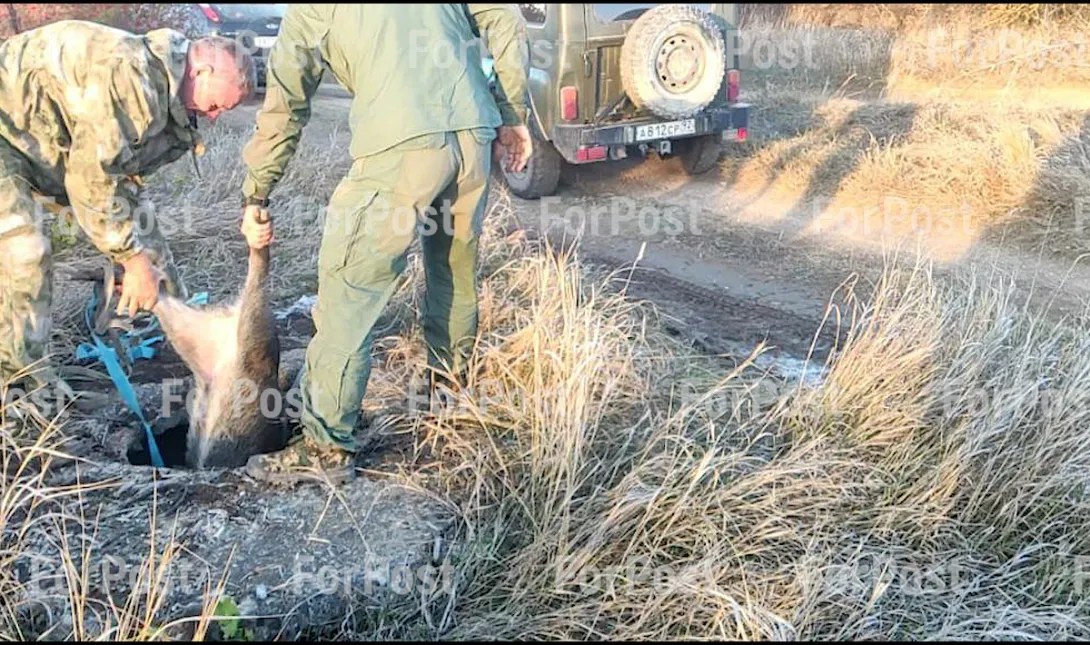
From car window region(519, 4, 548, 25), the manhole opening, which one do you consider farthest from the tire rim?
the manhole opening

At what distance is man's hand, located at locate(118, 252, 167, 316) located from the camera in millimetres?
3383

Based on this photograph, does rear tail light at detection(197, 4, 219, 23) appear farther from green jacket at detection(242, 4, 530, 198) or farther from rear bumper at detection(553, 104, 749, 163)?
green jacket at detection(242, 4, 530, 198)

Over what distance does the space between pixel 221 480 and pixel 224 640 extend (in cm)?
78

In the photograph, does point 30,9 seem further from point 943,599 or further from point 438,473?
point 943,599

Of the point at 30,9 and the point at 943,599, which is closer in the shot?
the point at 943,599

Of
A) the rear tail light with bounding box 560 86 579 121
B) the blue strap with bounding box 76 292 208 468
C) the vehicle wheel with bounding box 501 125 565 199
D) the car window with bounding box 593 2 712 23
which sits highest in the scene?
the car window with bounding box 593 2 712 23

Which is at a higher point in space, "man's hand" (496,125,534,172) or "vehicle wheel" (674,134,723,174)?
"man's hand" (496,125,534,172)

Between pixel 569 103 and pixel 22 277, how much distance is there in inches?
185

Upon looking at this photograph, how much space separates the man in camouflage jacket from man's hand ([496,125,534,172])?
91 cm

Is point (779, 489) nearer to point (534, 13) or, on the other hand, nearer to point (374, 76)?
point (374, 76)

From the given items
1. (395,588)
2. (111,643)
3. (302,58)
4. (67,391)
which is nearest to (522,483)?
(395,588)

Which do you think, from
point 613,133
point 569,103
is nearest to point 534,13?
point 569,103

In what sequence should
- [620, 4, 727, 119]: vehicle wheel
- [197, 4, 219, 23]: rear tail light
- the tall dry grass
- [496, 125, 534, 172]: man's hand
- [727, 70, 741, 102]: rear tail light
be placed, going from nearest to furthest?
the tall dry grass, [496, 125, 534, 172]: man's hand, [620, 4, 727, 119]: vehicle wheel, [727, 70, 741, 102]: rear tail light, [197, 4, 219, 23]: rear tail light

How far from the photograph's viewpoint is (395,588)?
2.67 meters
